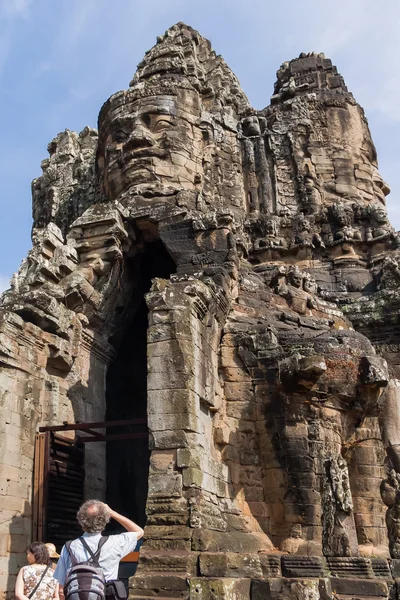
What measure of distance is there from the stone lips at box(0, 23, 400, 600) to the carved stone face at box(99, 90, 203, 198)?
0.05 meters

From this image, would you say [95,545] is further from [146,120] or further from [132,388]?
[146,120]

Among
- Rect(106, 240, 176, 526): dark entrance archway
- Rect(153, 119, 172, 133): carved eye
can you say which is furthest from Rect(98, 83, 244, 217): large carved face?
Rect(106, 240, 176, 526): dark entrance archway

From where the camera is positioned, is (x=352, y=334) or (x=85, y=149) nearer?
(x=352, y=334)

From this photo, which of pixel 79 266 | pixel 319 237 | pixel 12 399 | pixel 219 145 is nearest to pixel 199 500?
pixel 12 399

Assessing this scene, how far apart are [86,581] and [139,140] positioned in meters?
14.0

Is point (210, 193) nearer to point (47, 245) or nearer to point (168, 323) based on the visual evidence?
point (47, 245)

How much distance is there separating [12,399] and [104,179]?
7.98 meters

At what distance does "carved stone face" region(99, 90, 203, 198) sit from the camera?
16.9 m

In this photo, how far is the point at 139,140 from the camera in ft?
55.7

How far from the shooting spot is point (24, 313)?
41.8 ft

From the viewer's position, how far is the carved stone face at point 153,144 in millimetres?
16906

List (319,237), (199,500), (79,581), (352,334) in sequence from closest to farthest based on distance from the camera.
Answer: (79,581)
(199,500)
(352,334)
(319,237)

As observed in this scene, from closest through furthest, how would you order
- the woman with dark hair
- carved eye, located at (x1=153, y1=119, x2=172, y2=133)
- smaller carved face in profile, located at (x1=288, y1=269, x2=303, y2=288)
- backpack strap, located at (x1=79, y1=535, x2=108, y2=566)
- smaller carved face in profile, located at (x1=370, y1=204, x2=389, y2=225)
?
backpack strap, located at (x1=79, y1=535, x2=108, y2=566) < the woman with dark hair < smaller carved face in profile, located at (x1=288, y1=269, x2=303, y2=288) < carved eye, located at (x1=153, y1=119, x2=172, y2=133) < smaller carved face in profile, located at (x1=370, y1=204, x2=389, y2=225)

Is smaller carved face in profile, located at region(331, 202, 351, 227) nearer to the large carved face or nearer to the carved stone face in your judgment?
the large carved face
